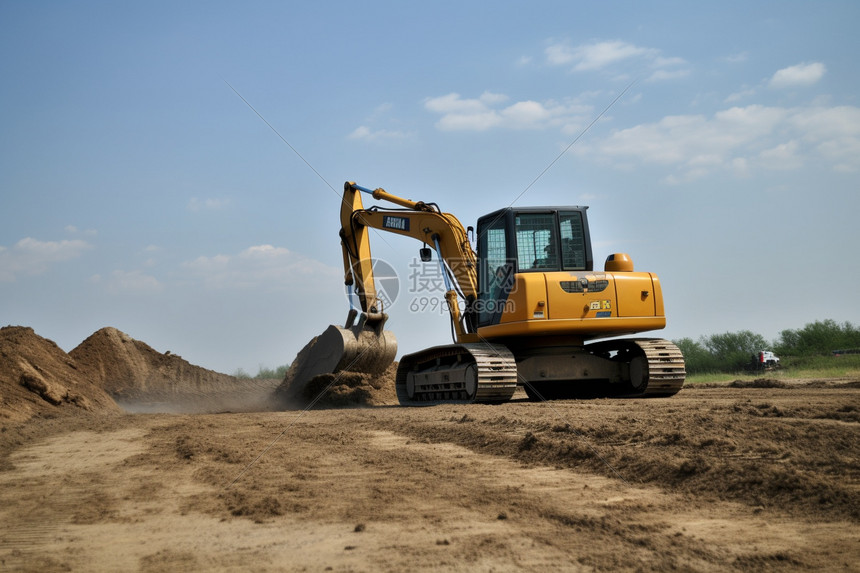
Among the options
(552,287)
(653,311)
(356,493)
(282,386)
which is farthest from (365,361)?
(356,493)

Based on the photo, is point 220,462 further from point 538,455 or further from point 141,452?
point 538,455

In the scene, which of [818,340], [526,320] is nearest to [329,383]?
[526,320]

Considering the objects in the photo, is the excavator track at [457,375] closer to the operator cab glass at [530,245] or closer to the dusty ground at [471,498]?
the operator cab glass at [530,245]

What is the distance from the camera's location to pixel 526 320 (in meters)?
10.5

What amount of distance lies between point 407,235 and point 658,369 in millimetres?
5300

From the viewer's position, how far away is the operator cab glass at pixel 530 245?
1132 cm

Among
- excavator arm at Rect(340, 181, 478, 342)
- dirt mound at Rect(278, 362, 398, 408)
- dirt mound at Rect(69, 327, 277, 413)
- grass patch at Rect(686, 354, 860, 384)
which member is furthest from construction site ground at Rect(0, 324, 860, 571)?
grass patch at Rect(686, 354, 860, 384)

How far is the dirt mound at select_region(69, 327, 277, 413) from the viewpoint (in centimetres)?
1614

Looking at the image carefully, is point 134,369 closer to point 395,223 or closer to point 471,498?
point 395,223

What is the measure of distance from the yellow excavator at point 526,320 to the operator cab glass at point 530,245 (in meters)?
0.02

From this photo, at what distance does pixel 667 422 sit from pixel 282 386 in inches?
407

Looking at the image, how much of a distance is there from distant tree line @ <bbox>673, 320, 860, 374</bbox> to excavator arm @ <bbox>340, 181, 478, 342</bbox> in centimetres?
1578

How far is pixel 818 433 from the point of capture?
511 centimetres

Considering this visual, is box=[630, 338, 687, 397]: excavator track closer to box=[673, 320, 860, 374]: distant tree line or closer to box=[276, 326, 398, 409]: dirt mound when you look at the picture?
box=[276, 326, 398, 409]: dirt mound
